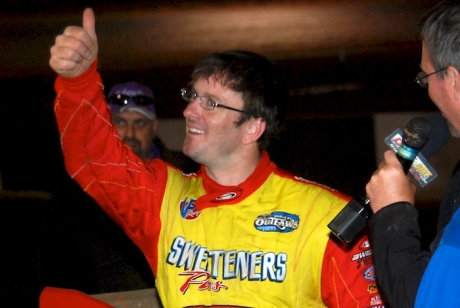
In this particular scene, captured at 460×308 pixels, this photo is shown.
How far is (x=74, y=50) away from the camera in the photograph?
1.85m

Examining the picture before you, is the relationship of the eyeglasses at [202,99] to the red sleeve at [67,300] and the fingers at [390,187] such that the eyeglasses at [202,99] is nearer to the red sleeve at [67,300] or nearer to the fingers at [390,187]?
the red sleeve at [67,300]

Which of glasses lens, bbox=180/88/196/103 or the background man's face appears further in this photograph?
the background man's face

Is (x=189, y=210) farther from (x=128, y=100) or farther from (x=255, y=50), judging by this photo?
(x=255, y=50)

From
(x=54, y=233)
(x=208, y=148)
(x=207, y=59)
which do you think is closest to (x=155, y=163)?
(x=208, y=148)

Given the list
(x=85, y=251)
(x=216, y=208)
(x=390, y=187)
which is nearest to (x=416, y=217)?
(x=390, y=187)

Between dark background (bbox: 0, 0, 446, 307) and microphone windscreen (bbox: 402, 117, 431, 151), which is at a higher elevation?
dark background (bbox: 0, 0, 446, 307)

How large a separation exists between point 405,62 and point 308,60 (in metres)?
0.44

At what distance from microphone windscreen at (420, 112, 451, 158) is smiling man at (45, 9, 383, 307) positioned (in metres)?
0.45

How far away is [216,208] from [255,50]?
Answer: 1757 mm

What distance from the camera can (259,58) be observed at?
7.76 feet

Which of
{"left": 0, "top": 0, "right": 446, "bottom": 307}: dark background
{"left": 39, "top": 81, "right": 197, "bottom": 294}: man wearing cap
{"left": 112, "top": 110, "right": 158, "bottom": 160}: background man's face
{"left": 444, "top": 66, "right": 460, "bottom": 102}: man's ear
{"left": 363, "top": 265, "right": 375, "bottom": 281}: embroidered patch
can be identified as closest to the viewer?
{"left": 444, "top": 66, "right": 460, "bottom": 102}: man's ear

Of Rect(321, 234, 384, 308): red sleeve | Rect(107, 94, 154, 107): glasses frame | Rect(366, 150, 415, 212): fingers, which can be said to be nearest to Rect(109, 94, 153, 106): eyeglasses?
Rect(107, 94, 154, 107): glasses frame

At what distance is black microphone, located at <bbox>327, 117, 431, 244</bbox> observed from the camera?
156 cm

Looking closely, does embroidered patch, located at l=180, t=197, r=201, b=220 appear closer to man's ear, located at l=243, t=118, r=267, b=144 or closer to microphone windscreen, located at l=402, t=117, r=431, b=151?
man's ear, located at l=243, t=118, r=267, b=144
